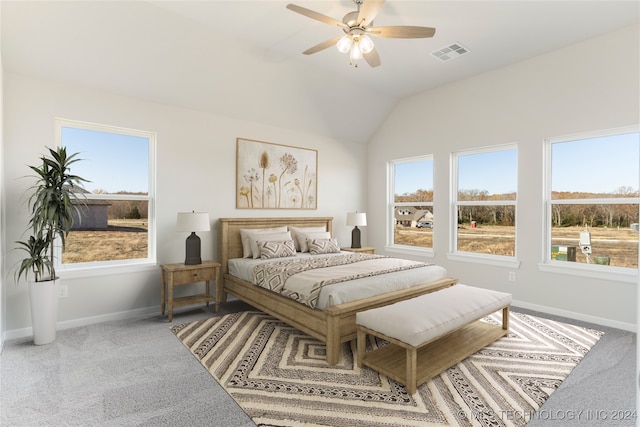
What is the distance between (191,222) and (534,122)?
4.37 meters

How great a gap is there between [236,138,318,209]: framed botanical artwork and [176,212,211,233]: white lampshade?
0.83 meters

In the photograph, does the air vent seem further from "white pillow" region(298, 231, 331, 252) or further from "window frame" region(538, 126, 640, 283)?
"white pillow" region(298, 231, 331, 252)

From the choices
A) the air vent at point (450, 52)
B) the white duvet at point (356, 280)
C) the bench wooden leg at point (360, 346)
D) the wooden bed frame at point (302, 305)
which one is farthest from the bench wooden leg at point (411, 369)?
the air vent at point (450, 52)

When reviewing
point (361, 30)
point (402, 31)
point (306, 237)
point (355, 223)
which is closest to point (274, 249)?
point (306, 237)

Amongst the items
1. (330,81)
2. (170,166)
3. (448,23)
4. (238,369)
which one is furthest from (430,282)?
(170,166)

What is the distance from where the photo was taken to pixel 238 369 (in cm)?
248

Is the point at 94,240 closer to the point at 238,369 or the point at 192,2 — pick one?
the point at 238,369

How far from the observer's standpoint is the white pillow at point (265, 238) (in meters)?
4.15

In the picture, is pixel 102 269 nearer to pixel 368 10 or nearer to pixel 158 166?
pixel 158 166

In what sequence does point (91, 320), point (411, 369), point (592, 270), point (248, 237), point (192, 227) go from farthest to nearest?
point (248, 237) → point (192, 227) → point (592, 270) → point (91, 320) → point (411, 369)

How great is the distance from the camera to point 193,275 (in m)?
3.73

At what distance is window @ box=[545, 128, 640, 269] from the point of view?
3.47 m

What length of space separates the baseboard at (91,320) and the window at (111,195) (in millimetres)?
580

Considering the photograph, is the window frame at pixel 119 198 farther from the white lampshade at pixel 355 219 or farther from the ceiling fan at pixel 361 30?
the white lampshade at pixel 355 219
